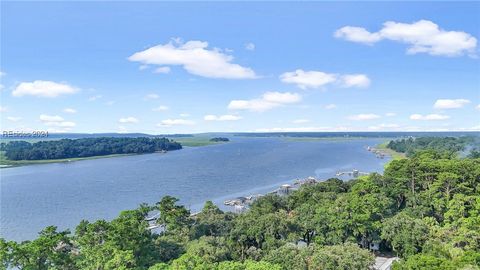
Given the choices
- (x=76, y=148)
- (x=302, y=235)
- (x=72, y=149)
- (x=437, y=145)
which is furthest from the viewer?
(x=76, y=148)

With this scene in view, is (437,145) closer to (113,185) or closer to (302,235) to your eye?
(113,185)

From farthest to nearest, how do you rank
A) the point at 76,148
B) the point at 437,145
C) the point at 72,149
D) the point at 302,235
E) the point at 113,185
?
the point at 76,148
the point at 72,149
the point at 437,145
the point at 113,185
the point at 302,235

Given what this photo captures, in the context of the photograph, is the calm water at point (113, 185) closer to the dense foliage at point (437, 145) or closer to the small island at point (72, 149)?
the small island at point (72, 149)

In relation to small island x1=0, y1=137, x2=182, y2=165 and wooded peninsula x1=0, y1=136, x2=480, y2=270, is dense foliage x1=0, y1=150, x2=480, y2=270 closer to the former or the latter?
wooded peninsula x1=0, y1=136, x2=480, y2=270

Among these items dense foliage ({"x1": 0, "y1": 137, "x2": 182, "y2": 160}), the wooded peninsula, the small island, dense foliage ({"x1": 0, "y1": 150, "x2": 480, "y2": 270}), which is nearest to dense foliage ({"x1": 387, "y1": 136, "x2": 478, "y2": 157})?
dense foliage ({"x1": 0, "y1": 150, "x2": 480, "y2": 270})

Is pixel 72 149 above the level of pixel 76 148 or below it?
below

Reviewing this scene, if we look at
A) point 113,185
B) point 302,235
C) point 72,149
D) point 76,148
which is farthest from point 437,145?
point 72,149
